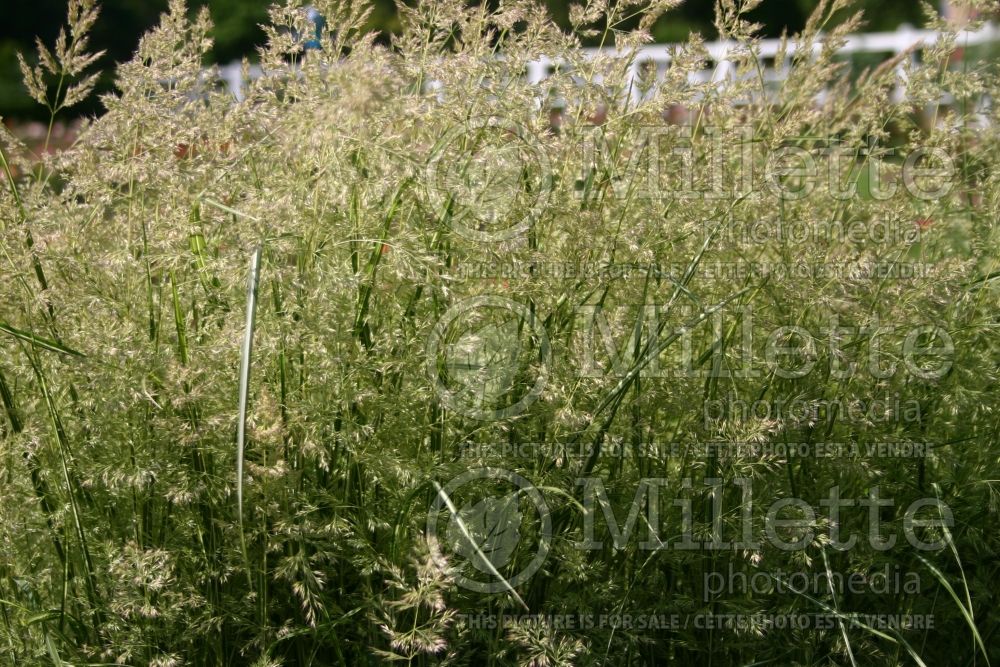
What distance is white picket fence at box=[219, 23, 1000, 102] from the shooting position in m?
2.17

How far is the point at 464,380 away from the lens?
195 centimetres

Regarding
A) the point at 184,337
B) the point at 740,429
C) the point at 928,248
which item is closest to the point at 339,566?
the point at 184,337

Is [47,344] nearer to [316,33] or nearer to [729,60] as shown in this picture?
[316,33]

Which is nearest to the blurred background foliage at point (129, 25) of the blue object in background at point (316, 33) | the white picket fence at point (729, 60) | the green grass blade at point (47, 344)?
the white picket fence at point (729, 60)

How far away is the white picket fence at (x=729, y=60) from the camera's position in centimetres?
217

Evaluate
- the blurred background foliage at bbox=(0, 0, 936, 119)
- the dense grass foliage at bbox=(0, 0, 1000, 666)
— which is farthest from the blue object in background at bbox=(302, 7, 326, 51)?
the blurred background foliage at bbox=(0, 0, 936, 119)

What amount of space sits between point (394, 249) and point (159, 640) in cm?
81

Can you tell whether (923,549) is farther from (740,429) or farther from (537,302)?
(537,302)

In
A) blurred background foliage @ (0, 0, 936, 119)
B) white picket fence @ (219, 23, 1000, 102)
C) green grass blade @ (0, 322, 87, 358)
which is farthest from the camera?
blurred background foliage @ (0, 0, 936, 119)

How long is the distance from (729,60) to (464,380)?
0.86 meters

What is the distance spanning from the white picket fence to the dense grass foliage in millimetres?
67

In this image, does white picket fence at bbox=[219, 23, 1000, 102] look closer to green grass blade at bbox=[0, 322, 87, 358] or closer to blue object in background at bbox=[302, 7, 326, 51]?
blue object in background at bbox=[302, 7, 326, 51]

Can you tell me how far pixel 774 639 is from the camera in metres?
2.13

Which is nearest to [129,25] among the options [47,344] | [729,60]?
[729,60]
